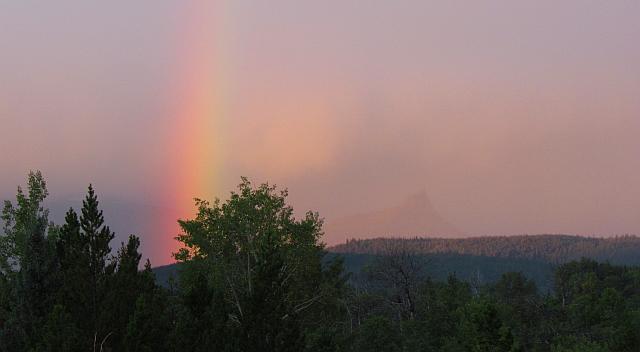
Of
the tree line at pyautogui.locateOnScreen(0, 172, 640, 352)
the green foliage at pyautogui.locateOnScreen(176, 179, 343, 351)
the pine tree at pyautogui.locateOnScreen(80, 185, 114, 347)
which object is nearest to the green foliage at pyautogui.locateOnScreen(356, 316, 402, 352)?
the tree line at pyautogui.locateOnScreen(0, 172, 640, 352)

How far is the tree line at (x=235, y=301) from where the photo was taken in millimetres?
38062

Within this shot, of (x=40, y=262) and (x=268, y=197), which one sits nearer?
(x=40, y=262)

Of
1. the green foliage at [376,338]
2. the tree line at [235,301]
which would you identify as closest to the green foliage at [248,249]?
the tree line at [235,301]

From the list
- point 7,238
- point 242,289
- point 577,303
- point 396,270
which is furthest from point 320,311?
point 577,303

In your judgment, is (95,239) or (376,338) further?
(376,338)

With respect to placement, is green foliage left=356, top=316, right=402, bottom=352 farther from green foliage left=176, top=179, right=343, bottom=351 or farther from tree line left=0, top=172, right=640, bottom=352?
green foliage left=176, top=179, right=343, bottom=351

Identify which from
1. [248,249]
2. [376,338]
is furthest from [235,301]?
[376,338]

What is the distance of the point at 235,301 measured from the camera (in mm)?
57750

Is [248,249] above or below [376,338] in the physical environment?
above

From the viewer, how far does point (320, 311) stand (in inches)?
2430

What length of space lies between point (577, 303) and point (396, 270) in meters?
23.5

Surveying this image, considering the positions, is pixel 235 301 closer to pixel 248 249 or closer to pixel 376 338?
pixel 248 249

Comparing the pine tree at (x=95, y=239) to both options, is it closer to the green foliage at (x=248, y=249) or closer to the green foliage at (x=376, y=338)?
the green foliage at (x=248, y=249)

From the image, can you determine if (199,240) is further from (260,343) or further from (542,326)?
(542,326)
